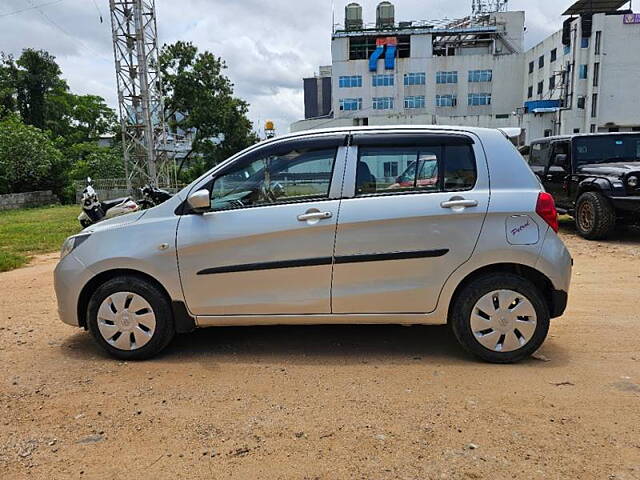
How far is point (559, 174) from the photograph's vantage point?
32.2 ft

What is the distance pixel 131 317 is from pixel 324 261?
60.7 inches

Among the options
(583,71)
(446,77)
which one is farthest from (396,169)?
(446,77)

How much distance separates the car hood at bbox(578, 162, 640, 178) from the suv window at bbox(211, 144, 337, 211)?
678 centimetres

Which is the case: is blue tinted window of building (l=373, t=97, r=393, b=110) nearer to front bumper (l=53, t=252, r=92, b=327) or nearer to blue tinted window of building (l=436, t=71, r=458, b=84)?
blue tinted window of building (l=436, t=71, r=458, b=84)

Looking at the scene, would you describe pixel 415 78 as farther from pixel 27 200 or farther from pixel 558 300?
pixel 558 300

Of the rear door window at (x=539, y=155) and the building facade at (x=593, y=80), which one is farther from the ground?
the building facade at (x=593, y=80)

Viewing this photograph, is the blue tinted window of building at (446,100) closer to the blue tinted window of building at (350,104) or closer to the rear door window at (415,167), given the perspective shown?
the blue tinted window of building at (350,104)

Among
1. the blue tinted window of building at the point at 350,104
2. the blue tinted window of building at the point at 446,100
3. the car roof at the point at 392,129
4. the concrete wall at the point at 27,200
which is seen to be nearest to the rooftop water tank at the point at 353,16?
the blue tinted window of building at the point at 350,104

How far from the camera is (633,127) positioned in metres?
45.0

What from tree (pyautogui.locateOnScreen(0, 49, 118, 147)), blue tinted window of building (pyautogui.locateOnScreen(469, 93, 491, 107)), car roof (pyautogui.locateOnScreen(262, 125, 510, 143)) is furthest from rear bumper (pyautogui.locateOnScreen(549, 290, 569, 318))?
blue tinted window of building (pyautogui.locateOnScreen(469, 93, 491, 107))

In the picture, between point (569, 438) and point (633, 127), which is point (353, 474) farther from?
point (633, 127)

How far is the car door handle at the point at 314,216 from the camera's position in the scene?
350cm

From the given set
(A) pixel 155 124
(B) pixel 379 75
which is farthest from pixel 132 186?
(B) pixel 379 75

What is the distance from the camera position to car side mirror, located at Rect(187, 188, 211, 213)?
11.6 feet
